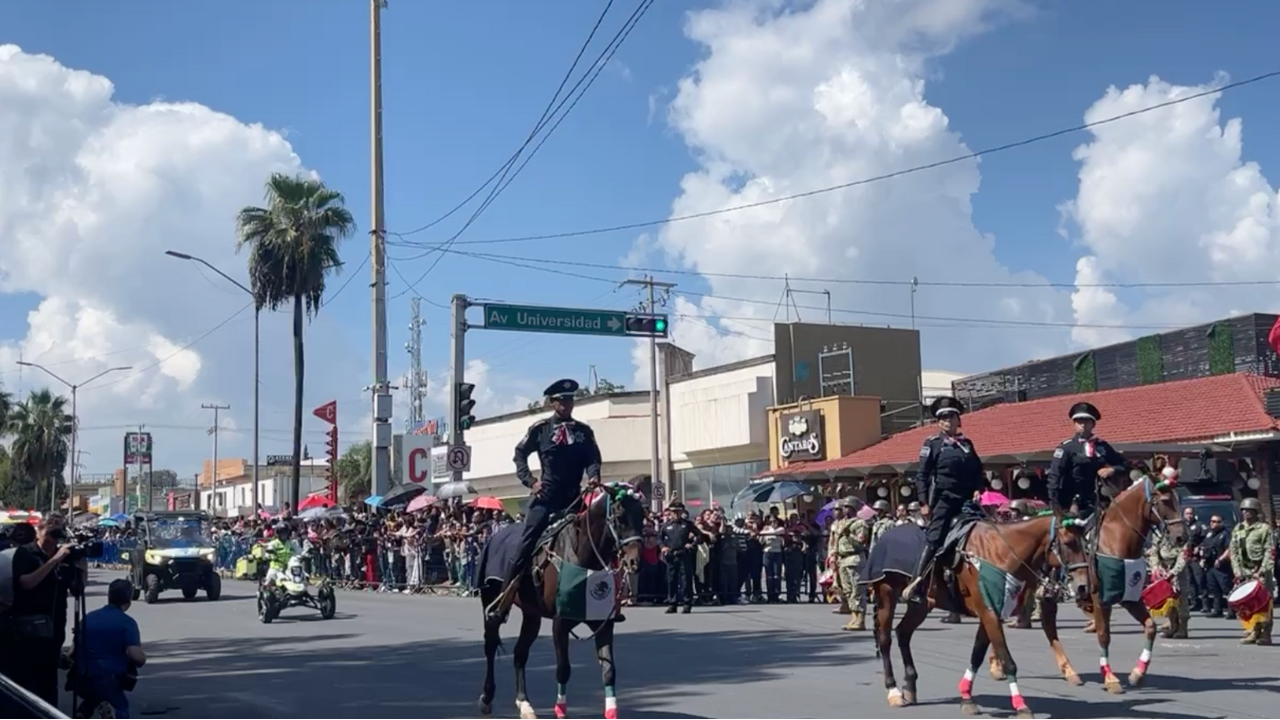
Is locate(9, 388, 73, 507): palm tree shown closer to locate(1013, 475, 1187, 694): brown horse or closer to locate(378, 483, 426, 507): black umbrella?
locate(378, 483, 426, 507): black umbrella

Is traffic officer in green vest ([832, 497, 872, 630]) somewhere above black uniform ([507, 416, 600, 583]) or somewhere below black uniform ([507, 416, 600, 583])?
below

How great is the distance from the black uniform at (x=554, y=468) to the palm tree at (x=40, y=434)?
262 feet

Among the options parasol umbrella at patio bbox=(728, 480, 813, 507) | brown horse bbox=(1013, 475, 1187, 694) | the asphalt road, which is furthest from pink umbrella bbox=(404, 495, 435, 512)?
brown horse bbox=(1013, 475, 1187, 694)

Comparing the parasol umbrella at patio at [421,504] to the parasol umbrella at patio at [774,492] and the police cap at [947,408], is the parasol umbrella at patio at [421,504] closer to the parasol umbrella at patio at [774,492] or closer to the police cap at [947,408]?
A: the parasol umbrella at patio at [774,492]

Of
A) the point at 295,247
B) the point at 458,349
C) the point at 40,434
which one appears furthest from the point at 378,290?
the point at 40,434

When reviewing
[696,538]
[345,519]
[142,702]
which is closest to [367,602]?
[696,538]

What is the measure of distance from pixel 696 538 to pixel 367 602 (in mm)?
7498

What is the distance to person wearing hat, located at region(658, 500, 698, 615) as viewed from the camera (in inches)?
911

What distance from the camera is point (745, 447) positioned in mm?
44156

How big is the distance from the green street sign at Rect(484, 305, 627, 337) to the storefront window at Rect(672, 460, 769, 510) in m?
14.7

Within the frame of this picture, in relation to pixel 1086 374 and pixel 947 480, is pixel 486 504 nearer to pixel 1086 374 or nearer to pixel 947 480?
pixel 1086 374

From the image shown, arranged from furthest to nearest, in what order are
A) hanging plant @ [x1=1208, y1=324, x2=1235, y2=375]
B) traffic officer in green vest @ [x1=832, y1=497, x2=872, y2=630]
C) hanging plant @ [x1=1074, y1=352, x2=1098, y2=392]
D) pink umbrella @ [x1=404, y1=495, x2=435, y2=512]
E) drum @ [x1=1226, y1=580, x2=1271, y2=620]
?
hanging plant @ [x1=1074, y1=352, x2=1098, y2=392]
hanging plant @ [x1=1208, y1=324, x2=1235, y2=375]
pink umbrella @ [x1=404, y1=495, x2=435, y2=512]
traffic officer in green vest @ [x1=832, y1=497, x2=872, y2=630]
drum @ [x1=1226, y1=580, x2=1271, y2=620]

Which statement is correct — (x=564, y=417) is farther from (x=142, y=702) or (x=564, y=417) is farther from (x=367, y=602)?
(x=367, y=602)

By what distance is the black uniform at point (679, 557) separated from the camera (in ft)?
76.0
